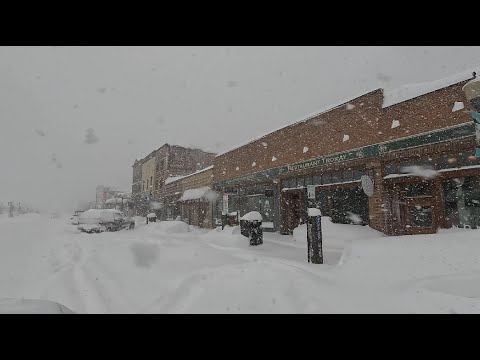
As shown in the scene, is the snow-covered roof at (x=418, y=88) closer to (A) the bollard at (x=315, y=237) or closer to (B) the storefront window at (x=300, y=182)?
(B) the storefront window at (x=300, y=182)

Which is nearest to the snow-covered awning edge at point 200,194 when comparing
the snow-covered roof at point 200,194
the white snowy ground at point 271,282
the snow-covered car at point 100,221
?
the snow-covered roof at point 200,194

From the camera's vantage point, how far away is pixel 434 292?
11.3ft

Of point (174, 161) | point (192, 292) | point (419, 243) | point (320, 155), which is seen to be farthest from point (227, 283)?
point (174, 161)

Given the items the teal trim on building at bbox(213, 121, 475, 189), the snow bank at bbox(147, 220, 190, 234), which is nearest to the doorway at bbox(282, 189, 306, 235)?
the teal trim on building at bbox(213, 121, 475, 189)

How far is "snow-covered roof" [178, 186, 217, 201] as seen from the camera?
21.2 m

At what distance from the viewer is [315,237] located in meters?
6.25

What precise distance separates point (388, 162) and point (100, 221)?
1498cm

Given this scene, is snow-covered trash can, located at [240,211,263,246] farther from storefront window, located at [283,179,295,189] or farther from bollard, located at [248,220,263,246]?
storefront window, located at [283,179,295,189]

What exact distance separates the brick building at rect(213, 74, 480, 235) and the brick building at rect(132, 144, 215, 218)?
1906cm

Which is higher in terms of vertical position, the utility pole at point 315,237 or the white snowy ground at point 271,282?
the utility pole at point 315,237

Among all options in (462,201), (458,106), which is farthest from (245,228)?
(458,106)

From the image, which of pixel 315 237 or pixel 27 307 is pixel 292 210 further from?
pixel 27 307

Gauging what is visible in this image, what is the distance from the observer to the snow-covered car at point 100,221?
1540 cm

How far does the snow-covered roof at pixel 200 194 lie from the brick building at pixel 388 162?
6820 millimetres
